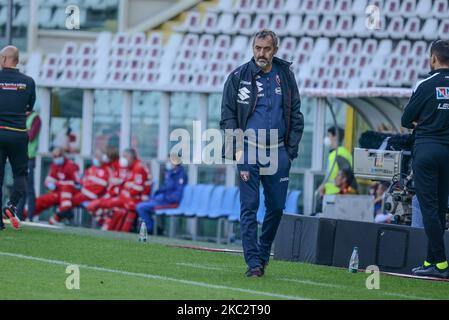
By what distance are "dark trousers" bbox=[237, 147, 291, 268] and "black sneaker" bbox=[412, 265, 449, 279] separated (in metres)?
1.71

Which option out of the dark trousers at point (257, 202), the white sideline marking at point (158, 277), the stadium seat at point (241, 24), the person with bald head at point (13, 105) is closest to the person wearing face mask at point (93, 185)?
the stadium seat at point (241, 24)

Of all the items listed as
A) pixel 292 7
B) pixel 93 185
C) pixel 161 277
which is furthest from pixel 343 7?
pixel 161 277

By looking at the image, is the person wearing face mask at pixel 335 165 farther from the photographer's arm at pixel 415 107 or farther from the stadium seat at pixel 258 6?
the photographer's arm at pixel 415 107

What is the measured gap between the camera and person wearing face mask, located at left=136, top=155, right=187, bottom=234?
26.2 metres

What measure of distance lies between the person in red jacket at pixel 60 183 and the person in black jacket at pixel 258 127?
13739 millimetres

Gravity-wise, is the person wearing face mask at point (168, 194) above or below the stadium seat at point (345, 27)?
below

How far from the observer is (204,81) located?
28594mm

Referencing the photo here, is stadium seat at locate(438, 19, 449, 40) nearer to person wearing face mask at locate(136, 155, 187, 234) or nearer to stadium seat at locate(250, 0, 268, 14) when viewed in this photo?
stadium seat at locate(250, 0, 268, 14)

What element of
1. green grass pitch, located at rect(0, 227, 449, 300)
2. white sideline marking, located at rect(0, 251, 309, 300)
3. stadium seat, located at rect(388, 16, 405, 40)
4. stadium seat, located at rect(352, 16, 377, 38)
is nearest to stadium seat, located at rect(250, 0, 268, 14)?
stadium seat, located at rect(352, 16, 377, 38)

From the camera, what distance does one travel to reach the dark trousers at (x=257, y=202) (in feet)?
45.6

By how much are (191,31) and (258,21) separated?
1.28 metres
